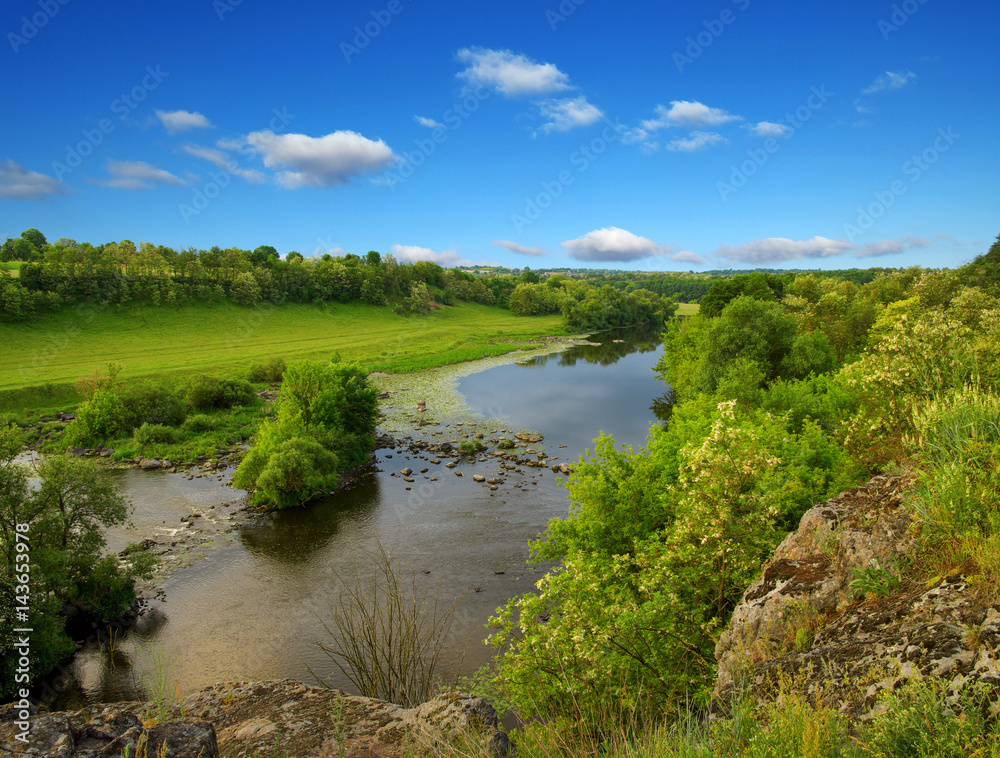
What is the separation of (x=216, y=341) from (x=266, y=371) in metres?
22.7

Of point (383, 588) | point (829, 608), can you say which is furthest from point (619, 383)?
point (829, 608)

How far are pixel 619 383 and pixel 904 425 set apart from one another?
159 ft

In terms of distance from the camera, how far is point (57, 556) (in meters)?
15.7

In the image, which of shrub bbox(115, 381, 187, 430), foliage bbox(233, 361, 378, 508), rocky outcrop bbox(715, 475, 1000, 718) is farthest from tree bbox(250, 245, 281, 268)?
rocky outcrop bbox(715, 475, 1000, 718)

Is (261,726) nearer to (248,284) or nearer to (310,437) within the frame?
(310,437)

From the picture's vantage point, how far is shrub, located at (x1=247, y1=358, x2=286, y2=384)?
182 ft

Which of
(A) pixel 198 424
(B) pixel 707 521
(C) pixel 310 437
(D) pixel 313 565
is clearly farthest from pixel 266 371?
(B) pixel 707 521

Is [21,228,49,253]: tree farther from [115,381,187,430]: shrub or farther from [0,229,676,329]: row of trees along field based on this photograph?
[115,381,187,430]: shrub

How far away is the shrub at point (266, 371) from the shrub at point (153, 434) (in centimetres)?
1773

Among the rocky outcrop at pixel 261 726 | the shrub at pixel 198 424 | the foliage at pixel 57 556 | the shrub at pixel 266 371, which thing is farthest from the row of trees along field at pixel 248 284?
the rocky outcrop at pixel 261 726

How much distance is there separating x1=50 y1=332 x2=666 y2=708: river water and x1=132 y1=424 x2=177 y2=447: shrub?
4776 millimetres

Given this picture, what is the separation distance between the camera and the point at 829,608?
6.20 meters

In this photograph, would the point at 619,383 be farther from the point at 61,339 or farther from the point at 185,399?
the point at 61,339

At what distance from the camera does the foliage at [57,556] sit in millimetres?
14641
